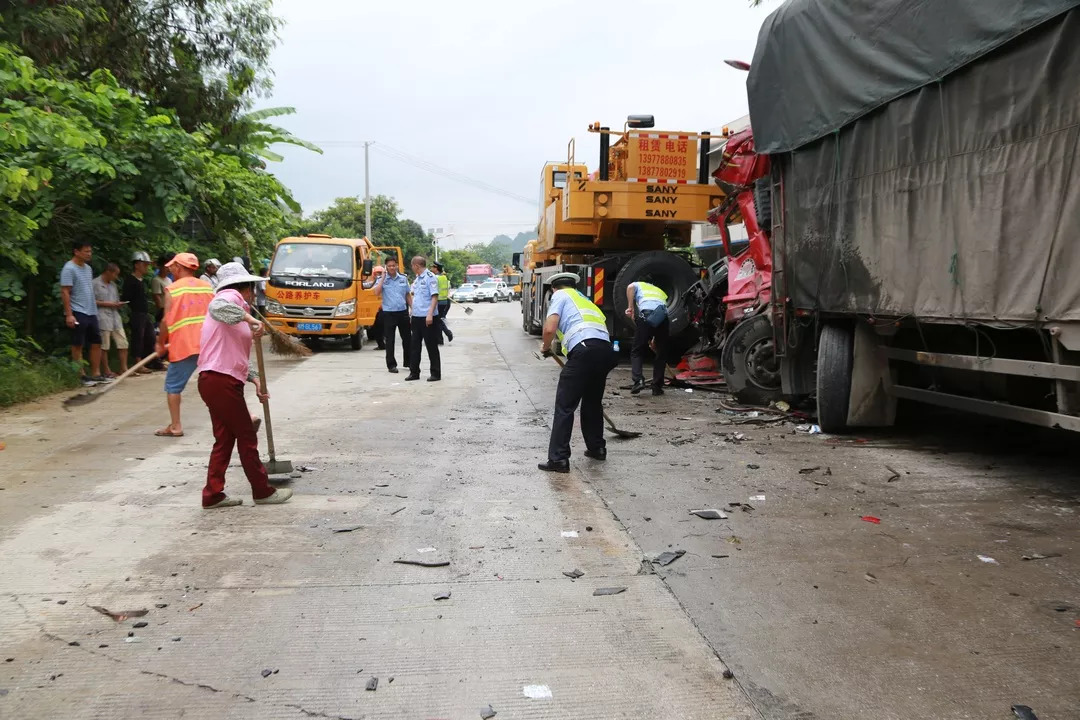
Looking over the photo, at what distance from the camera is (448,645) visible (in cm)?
335

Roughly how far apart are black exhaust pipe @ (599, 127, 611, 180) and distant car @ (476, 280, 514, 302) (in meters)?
41.5

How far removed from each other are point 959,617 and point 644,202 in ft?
33.6

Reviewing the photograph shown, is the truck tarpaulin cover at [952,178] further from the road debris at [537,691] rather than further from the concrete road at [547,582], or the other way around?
the road debris at [537,691]

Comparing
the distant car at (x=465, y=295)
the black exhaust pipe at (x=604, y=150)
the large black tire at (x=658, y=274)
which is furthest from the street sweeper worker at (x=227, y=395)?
the distant car at (x=465, y=295)

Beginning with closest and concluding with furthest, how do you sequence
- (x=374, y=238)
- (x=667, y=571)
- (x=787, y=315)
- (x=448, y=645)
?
1. (x=448, y=645)
2. (x=667, y=571)
3. (x=787, y=315)
4. (x=374, y=238)

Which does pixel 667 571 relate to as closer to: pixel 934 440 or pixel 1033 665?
pixel 1033 665

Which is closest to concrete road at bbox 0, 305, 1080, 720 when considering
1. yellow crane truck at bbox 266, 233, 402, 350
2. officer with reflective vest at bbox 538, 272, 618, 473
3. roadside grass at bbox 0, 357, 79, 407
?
officer with reflective vest at bbox 538, 272, 618, 473

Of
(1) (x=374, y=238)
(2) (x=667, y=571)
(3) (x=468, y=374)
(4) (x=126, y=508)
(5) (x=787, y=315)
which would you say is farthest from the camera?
(1) (x=374, y=238)

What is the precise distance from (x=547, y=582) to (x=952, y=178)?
12.7 feet

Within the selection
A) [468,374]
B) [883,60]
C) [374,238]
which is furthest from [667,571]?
[374,238]

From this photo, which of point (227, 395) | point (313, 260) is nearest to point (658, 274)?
point (313, 260)

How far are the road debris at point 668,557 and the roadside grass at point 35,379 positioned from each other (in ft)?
24.8

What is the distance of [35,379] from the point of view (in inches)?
362

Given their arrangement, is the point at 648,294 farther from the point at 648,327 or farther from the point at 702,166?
the point at 702,166
